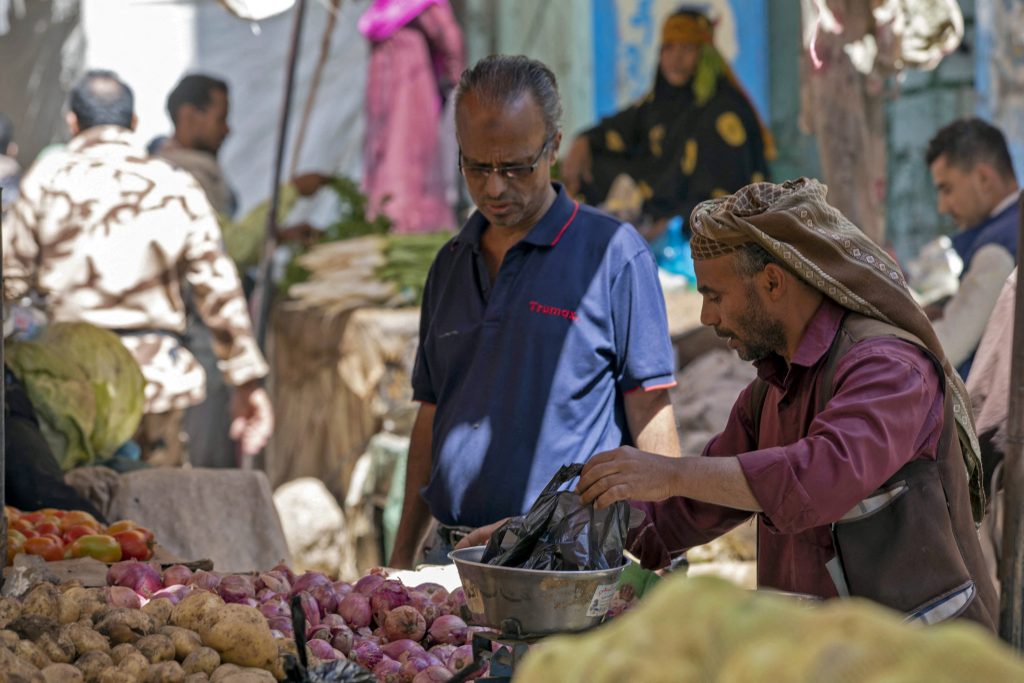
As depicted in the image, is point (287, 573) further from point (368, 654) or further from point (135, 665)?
point (135, 665)

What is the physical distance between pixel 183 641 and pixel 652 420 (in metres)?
1.19

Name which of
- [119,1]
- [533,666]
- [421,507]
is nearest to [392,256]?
[119,1]

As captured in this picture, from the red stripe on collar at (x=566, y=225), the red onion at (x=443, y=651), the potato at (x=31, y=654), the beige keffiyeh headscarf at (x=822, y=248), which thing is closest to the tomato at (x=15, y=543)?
the potato at (x=31, y=654)

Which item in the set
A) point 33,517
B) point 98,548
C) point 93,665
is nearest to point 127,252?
point 33,517

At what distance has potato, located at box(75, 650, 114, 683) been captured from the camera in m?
2.10

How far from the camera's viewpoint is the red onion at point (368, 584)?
8.79 feet

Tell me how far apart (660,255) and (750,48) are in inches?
89.4

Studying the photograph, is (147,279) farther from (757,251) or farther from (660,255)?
(757,251)

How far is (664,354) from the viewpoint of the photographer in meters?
2.99

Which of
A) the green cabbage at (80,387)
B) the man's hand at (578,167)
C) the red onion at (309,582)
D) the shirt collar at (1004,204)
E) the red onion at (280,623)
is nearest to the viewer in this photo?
the red onion at (280,623)

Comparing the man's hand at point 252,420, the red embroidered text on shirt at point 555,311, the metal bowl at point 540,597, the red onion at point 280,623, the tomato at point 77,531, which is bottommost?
the man's hand at point 252,420

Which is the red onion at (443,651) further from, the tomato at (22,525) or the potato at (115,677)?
the tomato at (22,525)

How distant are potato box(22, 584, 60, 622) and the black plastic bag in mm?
754

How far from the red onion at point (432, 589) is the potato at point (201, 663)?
568mm
